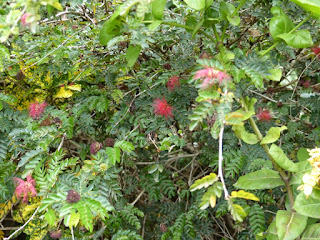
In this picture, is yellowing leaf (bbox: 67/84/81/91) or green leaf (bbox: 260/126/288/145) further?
yellowing leaf (bbox: 67/84/81/91)

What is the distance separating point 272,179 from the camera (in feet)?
3.74

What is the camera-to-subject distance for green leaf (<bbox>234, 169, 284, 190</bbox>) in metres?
1.13

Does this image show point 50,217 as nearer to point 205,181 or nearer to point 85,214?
point 85,214

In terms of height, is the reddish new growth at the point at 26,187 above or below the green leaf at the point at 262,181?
below

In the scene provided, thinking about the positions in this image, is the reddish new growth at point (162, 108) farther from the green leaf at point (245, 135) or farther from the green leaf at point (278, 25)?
the green leaf at point (278, 25)

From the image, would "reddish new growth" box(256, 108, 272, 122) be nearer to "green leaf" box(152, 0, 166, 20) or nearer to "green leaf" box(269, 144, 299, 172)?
"green leaf" box(269, 144, 299, 172)

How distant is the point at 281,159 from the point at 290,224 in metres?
0.21

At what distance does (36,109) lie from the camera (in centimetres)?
155

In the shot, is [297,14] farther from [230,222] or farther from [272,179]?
[230,222]

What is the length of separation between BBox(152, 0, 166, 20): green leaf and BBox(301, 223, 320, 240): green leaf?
0.80 m

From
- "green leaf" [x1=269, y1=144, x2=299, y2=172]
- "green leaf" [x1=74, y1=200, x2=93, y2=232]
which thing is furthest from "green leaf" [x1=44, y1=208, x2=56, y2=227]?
"green leaf" [x1=269, y1=144, x2=299, y2=172]

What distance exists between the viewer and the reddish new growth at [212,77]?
99 cm

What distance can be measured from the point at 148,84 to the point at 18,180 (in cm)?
66

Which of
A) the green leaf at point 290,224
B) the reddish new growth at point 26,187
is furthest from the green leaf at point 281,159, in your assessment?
the reddish new growth at point 26,187
